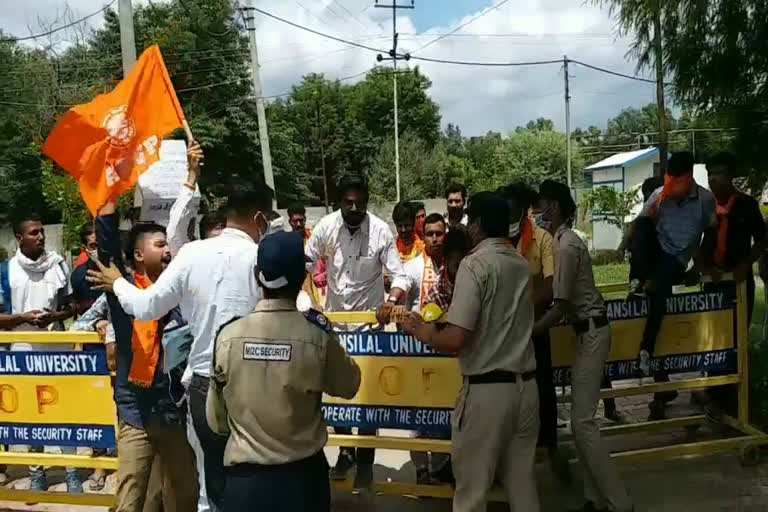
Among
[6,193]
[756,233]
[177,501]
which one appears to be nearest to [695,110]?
[756,233]

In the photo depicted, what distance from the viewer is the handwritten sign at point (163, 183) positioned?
468cm

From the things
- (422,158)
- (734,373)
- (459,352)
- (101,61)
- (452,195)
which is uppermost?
(101,61)

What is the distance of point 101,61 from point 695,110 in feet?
110

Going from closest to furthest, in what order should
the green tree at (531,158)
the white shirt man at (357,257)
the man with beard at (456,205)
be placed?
the white shirt man at (357,257)
the man with beard at (456,205)
the green tree at (531,158)

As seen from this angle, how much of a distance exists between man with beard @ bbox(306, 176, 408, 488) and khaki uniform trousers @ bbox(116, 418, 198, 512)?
78.7 inches

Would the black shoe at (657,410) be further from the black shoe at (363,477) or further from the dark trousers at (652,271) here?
the black shoe at (363,477)

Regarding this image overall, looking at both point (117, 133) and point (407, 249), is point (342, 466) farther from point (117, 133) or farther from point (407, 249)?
point (407, 249)

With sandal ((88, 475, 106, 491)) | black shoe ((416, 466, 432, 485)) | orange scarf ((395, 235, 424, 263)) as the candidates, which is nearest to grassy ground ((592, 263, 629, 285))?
orange scarf ((395, 235, 424, 263))

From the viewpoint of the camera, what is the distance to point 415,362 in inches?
185

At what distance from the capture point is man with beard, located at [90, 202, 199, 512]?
3.88m

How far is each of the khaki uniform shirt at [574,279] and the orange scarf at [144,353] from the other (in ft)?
7.68

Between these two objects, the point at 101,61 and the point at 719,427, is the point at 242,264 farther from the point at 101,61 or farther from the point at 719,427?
the point at 101,61


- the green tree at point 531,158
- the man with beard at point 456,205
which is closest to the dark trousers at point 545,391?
the man with beard at point 456,205

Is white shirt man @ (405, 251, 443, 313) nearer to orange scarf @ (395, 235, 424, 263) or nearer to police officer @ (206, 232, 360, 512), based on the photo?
orange scarf @ (395, 235, 424, 263)
